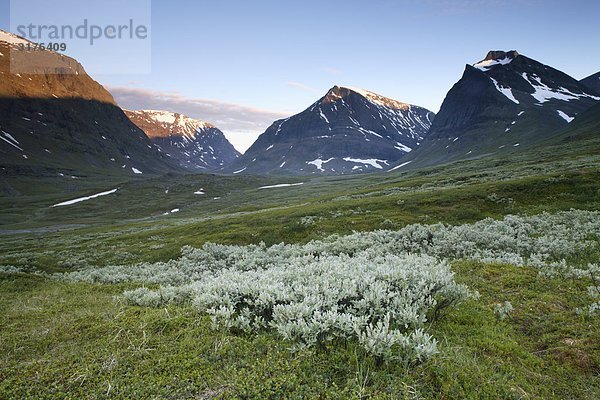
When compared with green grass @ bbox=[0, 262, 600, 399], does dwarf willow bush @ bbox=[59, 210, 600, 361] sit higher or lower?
higher

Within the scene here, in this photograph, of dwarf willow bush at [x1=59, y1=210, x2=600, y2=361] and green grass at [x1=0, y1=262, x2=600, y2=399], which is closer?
green grass at [x1=0, y1=262, x2=600, y2=399]

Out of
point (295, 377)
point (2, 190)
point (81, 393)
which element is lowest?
point (2, 190)

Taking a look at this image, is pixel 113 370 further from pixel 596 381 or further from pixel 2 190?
pixel 2 190

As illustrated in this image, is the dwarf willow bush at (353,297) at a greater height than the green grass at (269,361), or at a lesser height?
greater

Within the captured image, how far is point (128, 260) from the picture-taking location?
33.3m

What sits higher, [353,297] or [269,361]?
[353,297]

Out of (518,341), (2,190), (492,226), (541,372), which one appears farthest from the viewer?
(2,190)

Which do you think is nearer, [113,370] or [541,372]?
[113,370]

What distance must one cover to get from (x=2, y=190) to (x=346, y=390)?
234m

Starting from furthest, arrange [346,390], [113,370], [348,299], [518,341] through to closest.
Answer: [348,299] < [518,341] < [113,370] < [346,390]

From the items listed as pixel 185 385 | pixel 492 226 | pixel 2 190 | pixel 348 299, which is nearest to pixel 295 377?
pixel 185 385

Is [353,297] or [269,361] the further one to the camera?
[353,297]

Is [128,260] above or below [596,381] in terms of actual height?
below

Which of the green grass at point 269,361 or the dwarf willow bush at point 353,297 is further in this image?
the dwarf willow bush at point 353,297
